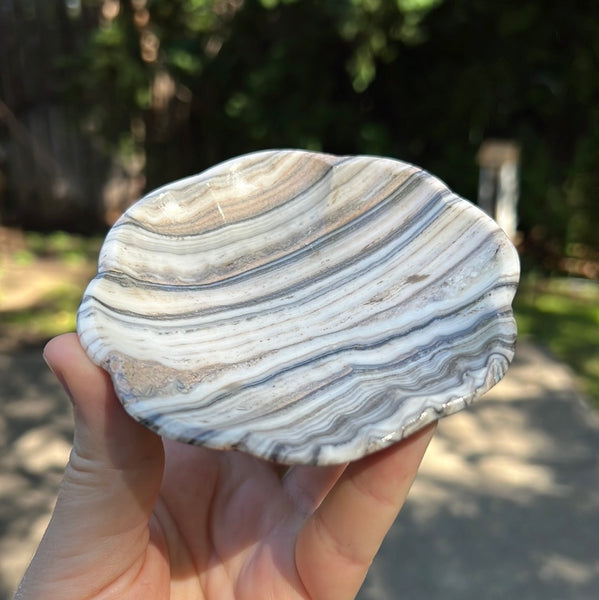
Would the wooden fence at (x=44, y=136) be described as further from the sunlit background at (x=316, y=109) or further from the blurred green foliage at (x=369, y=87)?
the blurred green foliage at (x=369, y=87)

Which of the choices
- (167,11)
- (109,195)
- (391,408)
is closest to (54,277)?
(109,195)

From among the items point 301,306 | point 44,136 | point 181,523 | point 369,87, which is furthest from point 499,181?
point 44,136

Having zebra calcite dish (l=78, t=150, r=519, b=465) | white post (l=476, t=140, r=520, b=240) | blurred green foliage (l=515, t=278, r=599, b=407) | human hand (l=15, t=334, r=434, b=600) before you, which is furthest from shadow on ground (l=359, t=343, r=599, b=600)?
white post (l=476, t=140, r=520, b=240)

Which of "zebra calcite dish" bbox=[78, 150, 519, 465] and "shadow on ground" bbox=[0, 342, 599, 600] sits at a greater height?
"zebra calcite dish" bbox=[78, 150, 519, 465]

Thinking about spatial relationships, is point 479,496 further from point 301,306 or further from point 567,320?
point 567,320

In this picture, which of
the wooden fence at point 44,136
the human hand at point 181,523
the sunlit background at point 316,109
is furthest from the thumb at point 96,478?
the wooden fence at point 44,136

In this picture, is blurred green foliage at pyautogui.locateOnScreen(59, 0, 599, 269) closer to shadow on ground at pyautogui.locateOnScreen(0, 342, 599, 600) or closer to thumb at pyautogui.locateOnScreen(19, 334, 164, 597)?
shadow on ground at pyautogui.locateOnScreen(0, 342, 599, 600)

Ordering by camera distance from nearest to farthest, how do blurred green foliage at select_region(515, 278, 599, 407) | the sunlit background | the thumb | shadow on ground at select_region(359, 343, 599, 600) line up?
the thumb → shadow on ground at select_region(359, 343, 599, 600) → blurred green foliage at select_region(515, 278, 599, 407) → the sunlit background
